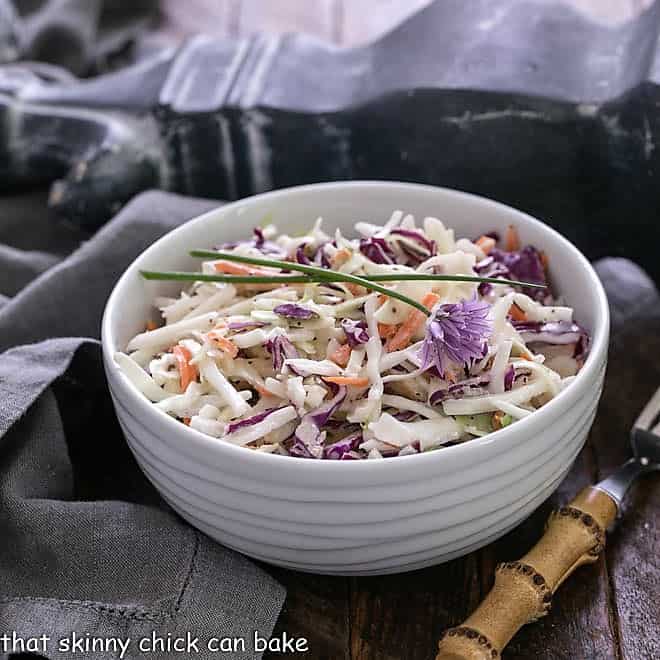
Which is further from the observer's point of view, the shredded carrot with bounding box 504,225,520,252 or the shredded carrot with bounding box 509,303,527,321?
the shredded carrot with bounding box 504,225,520,252

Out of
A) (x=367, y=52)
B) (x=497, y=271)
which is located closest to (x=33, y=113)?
(x=367, y=52)

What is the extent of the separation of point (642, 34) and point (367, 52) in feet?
1.40

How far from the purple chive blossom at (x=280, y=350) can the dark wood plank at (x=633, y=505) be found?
15.6 inches

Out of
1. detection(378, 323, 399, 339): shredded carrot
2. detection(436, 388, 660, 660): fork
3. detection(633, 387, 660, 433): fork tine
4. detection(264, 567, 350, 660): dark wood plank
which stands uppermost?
detection(378, 323, 399, 339): shredded carrot

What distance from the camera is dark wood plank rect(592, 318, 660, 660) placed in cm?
96

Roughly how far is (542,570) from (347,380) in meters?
0.26

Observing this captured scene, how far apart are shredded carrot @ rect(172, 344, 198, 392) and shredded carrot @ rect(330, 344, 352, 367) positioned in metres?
0.14

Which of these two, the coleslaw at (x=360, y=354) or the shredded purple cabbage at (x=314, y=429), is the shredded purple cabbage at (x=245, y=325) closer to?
the coleslaw at (x=360, y=354)

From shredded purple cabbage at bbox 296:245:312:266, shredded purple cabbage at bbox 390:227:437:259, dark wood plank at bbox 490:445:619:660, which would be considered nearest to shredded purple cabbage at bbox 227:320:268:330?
shredded purple cabbage at bbox 296:245:312:266

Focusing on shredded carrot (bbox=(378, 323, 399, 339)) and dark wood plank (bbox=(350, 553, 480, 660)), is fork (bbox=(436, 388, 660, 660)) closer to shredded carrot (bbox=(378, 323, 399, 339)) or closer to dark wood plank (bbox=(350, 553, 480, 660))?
dark wood plank (bbox=(350, 553, 480, 660))

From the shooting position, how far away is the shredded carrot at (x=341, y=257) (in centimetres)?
107

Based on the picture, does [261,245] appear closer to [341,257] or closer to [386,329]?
[341,257]

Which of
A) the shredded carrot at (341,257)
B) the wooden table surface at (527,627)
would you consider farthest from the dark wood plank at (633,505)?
the shredded carrot at (341,257)

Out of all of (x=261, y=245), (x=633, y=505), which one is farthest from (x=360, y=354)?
(x=633, y=505)
